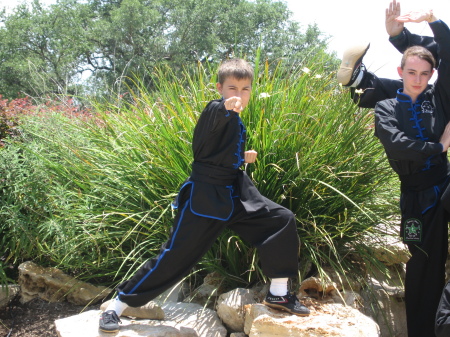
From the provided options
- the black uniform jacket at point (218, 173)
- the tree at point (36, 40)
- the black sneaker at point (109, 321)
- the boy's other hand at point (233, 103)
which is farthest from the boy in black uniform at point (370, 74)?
the tree at point (36, 40)

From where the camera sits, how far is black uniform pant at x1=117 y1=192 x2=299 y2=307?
2.73 m

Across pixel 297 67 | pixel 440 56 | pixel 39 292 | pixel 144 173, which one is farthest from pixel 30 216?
pixel 440 56

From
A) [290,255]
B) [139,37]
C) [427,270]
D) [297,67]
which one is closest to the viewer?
[290,255]

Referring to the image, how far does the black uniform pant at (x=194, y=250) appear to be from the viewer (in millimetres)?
2729

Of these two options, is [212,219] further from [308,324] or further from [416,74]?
[416,74]

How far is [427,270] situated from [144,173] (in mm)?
1934

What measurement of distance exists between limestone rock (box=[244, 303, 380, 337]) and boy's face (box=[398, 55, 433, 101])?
1371mm

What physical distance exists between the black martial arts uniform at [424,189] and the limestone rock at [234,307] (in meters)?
0.98

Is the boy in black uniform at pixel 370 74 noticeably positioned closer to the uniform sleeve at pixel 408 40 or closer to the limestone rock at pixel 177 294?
the uniform sleeve at pixel 408 40

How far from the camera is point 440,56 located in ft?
9.65

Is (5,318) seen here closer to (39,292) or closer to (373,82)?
(39,292)

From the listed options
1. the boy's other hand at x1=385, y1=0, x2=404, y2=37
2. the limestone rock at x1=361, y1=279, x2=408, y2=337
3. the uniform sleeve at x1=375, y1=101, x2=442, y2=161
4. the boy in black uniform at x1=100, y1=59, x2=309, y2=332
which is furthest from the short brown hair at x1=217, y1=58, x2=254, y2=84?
the limestone rock at x1=361, y1=279, x2=408, y2=337

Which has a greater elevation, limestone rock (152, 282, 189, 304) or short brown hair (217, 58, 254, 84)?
short brown hair (217, 58, 254, 84)

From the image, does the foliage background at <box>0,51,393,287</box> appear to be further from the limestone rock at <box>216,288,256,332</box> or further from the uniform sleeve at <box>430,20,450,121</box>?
the uniform sleeve at <box>430,20,450,121</box>
